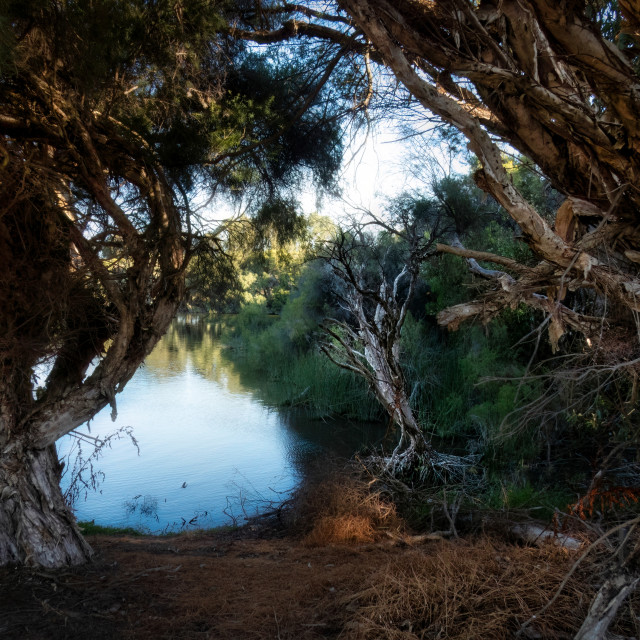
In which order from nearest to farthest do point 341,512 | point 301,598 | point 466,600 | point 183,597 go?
1. point 466,600
2. point 301,598
3. point 183,597
4. point 341,512

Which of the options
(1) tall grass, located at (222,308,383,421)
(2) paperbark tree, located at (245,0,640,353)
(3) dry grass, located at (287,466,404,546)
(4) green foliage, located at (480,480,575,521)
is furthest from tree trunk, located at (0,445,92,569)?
(1) tall grass, located at (222,308,383,421)

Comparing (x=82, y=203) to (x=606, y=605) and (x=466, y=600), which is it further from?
(x=606, y=605)

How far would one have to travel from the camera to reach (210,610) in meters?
3.60

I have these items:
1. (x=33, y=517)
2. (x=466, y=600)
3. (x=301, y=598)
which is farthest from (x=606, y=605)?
(x=33, y=517)

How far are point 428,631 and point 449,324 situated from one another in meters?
1.69

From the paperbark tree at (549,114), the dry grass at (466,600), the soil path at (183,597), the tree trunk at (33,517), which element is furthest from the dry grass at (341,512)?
the paperbark tree at (549,114)

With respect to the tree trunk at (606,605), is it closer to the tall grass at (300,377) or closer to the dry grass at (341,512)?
the dry grass at (341,512)

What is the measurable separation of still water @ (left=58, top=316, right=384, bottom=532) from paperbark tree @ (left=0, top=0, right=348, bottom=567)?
5.42 ft

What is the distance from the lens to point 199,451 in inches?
460

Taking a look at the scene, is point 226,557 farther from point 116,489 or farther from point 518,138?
point 116,489

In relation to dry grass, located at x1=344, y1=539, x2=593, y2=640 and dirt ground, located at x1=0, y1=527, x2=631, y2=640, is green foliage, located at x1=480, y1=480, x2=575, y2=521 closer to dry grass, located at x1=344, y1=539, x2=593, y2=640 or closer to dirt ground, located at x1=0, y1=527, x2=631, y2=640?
dirt ground, located at x1=0, y1=527, x2=631, y2=640

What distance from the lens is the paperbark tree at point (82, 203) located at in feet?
13.2

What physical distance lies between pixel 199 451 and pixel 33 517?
7.71 metres

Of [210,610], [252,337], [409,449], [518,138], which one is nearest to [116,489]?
[409,449]
